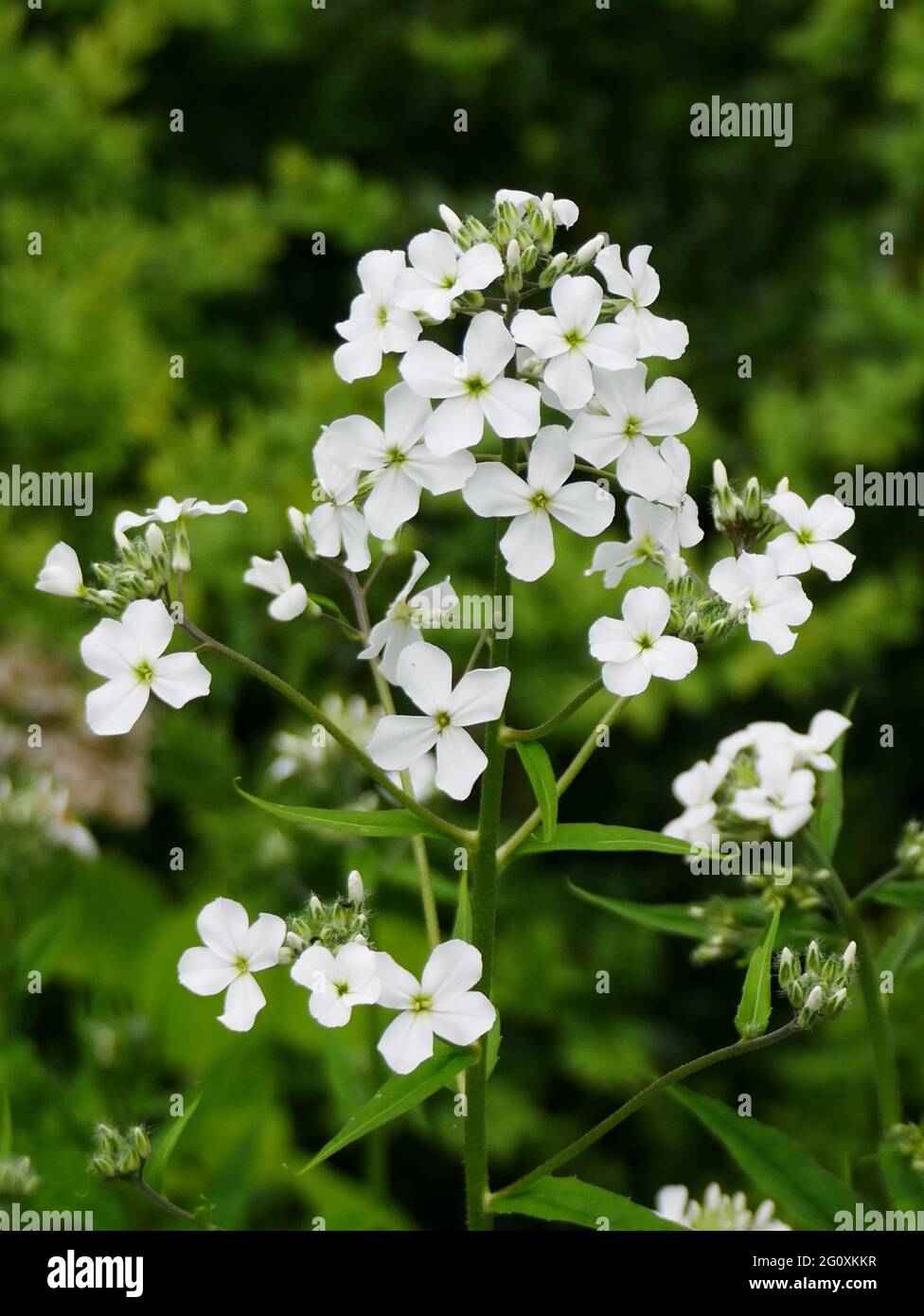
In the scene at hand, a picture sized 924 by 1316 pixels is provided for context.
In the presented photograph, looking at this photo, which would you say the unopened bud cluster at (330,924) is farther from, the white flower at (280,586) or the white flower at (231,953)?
the white flower at (280,586)

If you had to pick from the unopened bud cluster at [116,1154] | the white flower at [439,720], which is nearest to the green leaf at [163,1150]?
the unopened bud cluster at [116,1154]

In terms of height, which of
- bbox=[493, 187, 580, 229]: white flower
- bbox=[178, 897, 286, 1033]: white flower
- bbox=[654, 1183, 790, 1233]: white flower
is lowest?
bbox=[654, 1183, 790, 1233]: white flower

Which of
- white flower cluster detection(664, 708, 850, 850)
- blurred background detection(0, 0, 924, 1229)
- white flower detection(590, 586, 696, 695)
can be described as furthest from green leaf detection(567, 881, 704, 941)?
blurred background detection(0, 0, 924, 1229)

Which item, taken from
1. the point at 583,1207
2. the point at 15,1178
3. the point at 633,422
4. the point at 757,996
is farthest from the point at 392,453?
the point at 15,1178

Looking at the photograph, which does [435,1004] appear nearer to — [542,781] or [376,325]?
[542,781]

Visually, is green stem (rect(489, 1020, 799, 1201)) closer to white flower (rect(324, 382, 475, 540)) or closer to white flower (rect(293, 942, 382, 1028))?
white flower (rect(293, 942, 382, 1028))

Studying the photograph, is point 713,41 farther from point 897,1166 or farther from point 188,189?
point 897,1166
